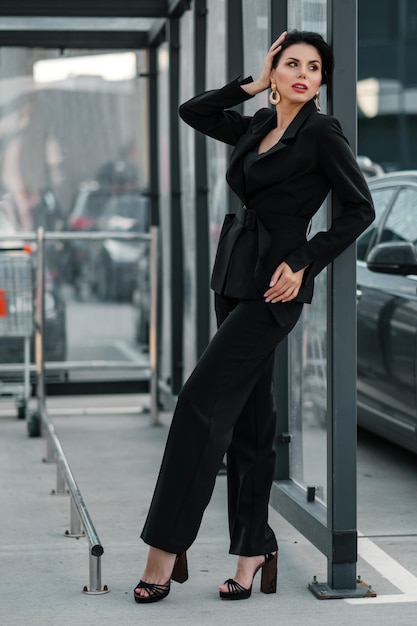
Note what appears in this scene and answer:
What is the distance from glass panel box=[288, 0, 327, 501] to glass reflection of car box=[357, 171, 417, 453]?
80 centimetres

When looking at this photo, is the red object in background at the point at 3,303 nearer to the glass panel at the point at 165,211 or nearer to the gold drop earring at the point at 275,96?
the glass panel at the point at 165,211

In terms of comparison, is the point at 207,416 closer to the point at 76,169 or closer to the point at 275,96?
the point at 275,96

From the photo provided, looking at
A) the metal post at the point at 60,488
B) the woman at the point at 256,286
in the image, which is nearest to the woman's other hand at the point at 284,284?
the woman at the point at 256,286

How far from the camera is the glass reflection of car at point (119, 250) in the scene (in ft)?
32.4

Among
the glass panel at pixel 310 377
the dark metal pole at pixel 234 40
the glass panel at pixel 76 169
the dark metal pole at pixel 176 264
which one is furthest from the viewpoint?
the glass panel at pixel 76 169

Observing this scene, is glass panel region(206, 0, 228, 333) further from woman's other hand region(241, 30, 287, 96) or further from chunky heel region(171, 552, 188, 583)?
chunky heel region(171, 552, 188, 583)

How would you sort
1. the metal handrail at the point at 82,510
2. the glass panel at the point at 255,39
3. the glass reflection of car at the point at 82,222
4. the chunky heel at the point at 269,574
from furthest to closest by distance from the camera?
1. the glass reflection of car at the point at 82,222
2. the glass panel at the point at 255,39
3. the chunky heel at the point at 269,574
4. the metal handrail at the point at 82,510

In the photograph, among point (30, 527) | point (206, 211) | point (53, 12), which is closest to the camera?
point (30, 527)

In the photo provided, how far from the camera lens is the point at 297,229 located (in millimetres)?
4312

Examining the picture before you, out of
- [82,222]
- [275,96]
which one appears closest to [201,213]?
[82,222]

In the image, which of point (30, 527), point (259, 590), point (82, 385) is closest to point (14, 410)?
point (82, 385)

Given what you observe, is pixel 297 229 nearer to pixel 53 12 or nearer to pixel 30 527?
pixel 30 527

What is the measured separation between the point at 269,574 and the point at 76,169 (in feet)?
18.8

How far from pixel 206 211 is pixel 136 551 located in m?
2.89
